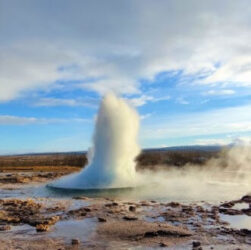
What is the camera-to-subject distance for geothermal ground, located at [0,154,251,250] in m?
14.5

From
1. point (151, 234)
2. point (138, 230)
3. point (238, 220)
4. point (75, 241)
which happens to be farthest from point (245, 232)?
point (75, 241)

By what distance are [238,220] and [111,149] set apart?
18945 millimetres

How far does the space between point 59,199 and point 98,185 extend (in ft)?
22.9

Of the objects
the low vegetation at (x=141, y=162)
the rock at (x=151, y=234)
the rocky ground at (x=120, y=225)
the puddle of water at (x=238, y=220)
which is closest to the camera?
the rocky ground at (x=120, y=225)

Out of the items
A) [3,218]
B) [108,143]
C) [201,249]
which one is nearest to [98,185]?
[108,143]

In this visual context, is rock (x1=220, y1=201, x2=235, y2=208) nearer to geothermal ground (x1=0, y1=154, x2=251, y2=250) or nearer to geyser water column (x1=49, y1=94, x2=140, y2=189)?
geothermal ground (x1=0, y1=154, x2=251, y2=250)

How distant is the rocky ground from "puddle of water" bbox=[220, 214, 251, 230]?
0.23 metres

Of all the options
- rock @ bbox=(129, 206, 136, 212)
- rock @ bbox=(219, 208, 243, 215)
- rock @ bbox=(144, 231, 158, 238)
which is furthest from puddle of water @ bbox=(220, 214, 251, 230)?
rock @ bbox=(129, 206, 136, 212)

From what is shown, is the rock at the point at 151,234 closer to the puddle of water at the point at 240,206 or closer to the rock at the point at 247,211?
the rock at the point at 247,211

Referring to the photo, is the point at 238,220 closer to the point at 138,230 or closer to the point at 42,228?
the point at 138,230

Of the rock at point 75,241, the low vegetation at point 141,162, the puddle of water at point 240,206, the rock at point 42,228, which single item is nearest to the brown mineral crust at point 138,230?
the rock at point 75,241

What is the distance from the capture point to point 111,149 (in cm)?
3628

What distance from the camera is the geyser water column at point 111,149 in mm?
34713

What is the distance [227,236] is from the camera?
15.2 metres
